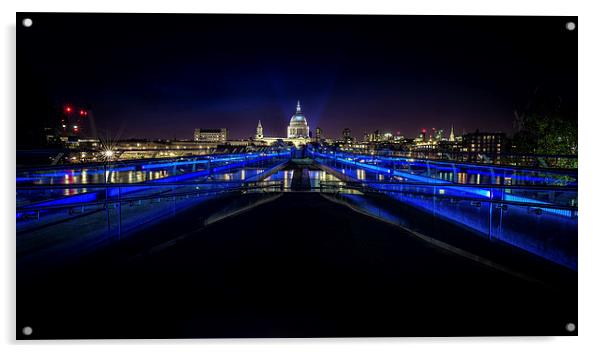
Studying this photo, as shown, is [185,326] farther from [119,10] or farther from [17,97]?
[119,10]

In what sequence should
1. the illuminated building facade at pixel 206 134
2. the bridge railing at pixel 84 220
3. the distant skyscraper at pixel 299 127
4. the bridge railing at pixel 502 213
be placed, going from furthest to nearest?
the distant skyscraper at pixel 299 127
the illuminated building facade at pixel 206 134
the bridge railing at pixel 502 213
the bridge railing at pixel 84 220

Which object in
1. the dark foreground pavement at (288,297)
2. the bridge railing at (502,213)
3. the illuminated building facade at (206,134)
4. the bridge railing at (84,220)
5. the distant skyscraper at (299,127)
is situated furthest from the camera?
the distant skyscraper at (299,127)

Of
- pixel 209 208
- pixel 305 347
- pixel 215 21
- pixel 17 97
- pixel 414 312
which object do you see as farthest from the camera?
pixel 209 208

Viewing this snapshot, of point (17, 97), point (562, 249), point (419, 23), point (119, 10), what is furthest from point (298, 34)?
point (562, 249)

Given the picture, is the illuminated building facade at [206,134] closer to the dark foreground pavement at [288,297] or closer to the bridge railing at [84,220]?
the bridge railing at [84,220]

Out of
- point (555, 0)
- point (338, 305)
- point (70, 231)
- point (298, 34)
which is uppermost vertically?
point (555, 0)

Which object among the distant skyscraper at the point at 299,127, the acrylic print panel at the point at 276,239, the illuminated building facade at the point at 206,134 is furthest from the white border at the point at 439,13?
the distant skyscraper at the point at 299,127

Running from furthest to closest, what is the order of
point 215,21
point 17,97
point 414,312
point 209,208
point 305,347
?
1. point 209,208
2. point 215,21
3. point 17,97
4. point 305,347
5. point 414,312

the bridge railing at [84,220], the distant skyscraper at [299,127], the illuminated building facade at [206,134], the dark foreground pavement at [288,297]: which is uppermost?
the distant skyscraper at [299,127]
